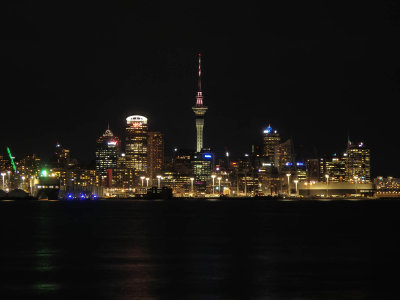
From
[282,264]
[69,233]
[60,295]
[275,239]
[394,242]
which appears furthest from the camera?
[69,233]

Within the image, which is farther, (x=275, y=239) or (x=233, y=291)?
(x=275, y=239)

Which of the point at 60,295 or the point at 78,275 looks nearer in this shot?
the point at 60,295

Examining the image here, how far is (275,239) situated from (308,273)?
2608 cm

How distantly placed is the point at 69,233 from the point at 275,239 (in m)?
19.1

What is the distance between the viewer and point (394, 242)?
198 feet

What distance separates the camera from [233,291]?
32.7 metres

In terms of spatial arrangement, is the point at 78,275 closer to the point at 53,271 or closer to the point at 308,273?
the point at 53,271

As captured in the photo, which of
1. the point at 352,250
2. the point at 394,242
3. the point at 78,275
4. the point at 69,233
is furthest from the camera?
the point at 69,233

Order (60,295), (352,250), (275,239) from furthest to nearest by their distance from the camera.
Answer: (275,239) < (352,250) < (60,295)

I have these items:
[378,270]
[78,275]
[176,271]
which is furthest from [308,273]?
[78,275]

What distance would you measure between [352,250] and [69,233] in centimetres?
2894

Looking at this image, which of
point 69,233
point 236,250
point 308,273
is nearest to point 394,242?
point 236,250

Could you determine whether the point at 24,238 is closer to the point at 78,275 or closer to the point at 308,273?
the point at 78,275

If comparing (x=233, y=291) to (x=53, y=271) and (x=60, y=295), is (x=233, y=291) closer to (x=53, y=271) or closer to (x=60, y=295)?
(x=60, y=295)
